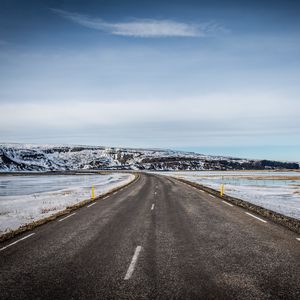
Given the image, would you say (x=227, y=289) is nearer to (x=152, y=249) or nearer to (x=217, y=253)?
(x=217, y=253)

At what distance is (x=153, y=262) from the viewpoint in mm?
A: 6730

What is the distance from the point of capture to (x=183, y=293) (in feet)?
16.7

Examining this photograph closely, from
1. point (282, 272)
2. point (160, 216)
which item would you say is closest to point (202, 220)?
point (160, 216)

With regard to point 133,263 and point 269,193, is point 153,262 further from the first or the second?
point 269,193

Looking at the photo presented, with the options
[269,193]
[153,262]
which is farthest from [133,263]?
[269,193]

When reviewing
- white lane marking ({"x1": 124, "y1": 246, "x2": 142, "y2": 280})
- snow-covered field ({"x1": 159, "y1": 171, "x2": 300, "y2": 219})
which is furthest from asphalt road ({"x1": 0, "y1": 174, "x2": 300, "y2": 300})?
snow-covered field ({"x1": 159, "y1": 171, "x2": 300, "y2": 219})

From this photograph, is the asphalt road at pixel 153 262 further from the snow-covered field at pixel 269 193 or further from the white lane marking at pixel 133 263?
the snow-covered field at pixel 269 193

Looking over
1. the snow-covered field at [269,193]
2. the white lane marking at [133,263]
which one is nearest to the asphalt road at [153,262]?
the white lane marking at [133,263]

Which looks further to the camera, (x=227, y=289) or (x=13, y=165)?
(x=13, y=165)

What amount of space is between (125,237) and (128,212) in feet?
18.0

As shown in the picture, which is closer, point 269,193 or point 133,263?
point 133,263

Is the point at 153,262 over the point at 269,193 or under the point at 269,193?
over

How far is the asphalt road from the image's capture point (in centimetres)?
522

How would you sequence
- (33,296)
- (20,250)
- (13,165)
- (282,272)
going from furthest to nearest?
1. (13,165)
2. (20,250)
3. (282,272)
4. (33,296)
